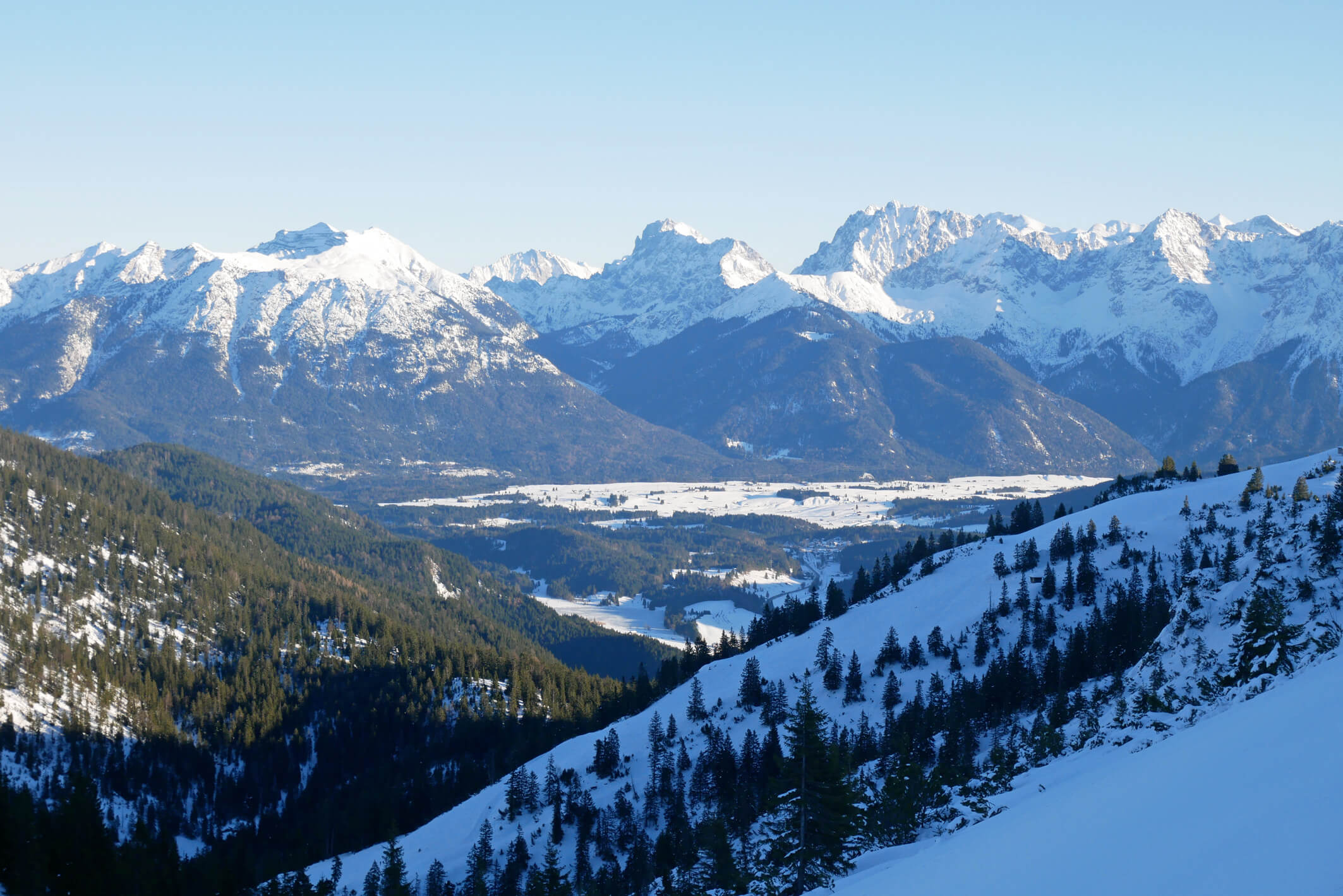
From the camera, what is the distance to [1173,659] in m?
78.2

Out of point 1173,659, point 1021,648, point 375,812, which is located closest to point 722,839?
point 1173,659

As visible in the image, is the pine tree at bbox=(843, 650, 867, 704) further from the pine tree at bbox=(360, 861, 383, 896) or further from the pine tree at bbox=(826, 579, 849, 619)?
the pine tree at bbox=(360, 861, 383, 896)

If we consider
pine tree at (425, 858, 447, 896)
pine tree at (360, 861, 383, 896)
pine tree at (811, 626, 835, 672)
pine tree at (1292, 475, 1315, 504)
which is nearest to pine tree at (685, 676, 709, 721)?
pine tree at (811, 626, 835, 672)

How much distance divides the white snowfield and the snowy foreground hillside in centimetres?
11

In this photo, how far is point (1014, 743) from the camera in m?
91.9

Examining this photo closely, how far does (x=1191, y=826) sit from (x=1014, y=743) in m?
64.6

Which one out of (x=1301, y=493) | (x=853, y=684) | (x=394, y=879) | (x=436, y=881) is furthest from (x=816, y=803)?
(x=1301, y=493)

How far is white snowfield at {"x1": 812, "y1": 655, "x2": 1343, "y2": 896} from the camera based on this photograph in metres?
26.8

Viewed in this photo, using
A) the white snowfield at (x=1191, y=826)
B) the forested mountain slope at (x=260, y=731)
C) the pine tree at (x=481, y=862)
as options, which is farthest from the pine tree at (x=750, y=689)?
the white snowfield at (x=1191, y=826)

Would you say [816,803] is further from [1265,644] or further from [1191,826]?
[1191,826]

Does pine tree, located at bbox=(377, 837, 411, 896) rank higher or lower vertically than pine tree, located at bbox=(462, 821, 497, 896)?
higher

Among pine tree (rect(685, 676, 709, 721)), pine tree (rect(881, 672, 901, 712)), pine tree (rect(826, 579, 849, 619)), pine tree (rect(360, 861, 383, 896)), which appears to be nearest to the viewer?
pine tree (rect(360, 861, 383, 896))

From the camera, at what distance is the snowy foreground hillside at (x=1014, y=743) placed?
32.5 m

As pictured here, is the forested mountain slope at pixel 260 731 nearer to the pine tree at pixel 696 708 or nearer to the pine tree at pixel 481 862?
the pine tree at pixel 481 862
